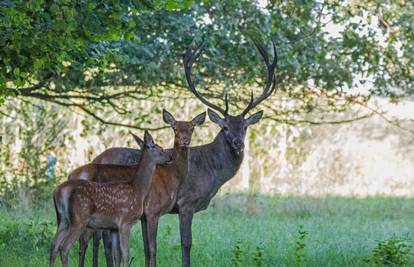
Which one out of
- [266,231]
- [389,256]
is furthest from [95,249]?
[266,231]

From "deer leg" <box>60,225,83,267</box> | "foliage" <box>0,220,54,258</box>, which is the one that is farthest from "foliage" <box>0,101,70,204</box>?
"deer leg" <box>60,225,83,267</box>

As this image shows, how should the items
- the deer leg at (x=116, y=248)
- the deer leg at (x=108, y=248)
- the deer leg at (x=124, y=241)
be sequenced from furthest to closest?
the deer leg at (x=108, y=248) < the deer leg at (x=116, y=248) < the deer leg at (x=124, y=241)

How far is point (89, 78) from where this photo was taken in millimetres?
13945

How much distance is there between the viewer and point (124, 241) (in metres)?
8.10

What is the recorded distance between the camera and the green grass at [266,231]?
10211 millimetres

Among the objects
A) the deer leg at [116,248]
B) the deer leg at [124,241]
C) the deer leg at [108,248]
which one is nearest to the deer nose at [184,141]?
the deer leg at [108,248]

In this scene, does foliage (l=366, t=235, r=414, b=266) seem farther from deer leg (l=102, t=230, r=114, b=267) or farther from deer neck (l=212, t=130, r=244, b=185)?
deer leg (l=102, t=230, r=114, b=267)

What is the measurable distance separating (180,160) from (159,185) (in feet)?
1.24

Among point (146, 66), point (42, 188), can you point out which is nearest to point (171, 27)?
point (146, 66)

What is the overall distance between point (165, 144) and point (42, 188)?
14.9 feet

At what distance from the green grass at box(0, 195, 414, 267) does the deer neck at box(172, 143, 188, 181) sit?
102 cm

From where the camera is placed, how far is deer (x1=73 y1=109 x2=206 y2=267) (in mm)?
8836

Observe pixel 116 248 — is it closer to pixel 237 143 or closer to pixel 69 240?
pixel 69 240

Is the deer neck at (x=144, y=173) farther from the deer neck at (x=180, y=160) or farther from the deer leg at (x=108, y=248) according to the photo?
the deer leg at (x=108, y=248)
